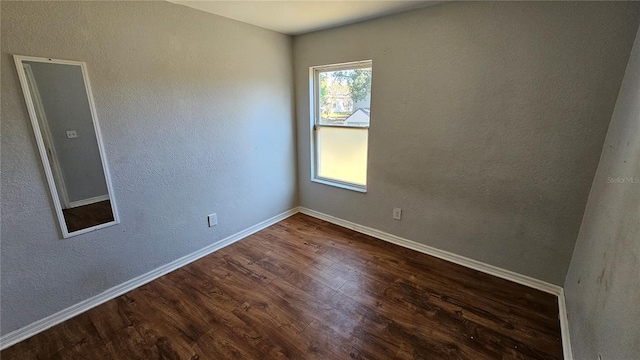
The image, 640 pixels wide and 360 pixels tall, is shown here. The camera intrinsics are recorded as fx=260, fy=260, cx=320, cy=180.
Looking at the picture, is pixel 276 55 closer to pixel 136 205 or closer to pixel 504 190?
pixel 136 205

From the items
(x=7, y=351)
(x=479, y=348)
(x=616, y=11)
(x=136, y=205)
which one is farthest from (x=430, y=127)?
(x=7, y=351)

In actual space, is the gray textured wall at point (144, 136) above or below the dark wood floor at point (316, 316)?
above

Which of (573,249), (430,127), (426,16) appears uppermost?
(426,16)

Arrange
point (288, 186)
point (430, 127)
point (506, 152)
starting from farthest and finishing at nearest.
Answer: point (288, 186), point (430, 127), point (506, 152)

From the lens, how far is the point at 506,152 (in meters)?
2.02

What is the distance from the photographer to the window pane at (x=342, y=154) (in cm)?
292

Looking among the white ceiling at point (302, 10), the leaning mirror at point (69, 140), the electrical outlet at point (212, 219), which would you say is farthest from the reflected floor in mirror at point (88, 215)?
the white ceiling at point (302, 10)

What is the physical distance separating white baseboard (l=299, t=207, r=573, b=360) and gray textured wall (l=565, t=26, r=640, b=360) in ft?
0.28

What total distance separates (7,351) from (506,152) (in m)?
3.58

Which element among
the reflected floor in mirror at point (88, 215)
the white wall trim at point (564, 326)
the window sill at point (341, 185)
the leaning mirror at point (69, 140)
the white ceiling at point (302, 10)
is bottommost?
the white wall trim at point (564, 326)

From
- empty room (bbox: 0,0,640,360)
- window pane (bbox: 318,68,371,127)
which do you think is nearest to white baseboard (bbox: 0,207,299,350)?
empty room (bbox: 0,0,640,360)

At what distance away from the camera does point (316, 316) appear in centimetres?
182

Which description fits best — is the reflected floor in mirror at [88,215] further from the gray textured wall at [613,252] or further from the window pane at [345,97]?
the gray textured wall at [613,252]

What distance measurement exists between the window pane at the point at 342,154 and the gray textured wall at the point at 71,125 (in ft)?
7.16
